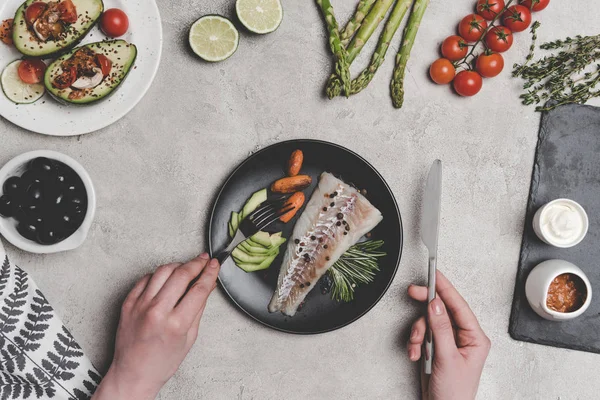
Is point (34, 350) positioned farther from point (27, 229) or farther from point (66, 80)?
point (66, 80)

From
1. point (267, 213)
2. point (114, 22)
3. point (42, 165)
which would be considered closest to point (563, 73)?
point (267, 213)

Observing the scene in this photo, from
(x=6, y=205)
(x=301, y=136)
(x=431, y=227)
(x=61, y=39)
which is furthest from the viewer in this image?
(x=301, y=136)

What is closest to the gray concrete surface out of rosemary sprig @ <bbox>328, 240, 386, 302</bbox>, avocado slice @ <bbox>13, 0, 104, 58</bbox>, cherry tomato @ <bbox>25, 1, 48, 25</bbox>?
rosemary sprig @ <bbox>328, 240, 386, 302</bbox>

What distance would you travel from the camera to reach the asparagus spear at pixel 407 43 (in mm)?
2037

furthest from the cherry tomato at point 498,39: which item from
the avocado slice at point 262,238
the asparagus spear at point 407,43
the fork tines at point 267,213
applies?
the avocado slice at point 262,238

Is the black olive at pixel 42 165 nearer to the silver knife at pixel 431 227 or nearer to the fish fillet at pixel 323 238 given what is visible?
the fish fillet at pixel 323 238

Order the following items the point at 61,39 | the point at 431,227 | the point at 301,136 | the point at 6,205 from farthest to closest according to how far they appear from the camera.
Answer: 1. the point at 301,136
2. the point at 431,227
3. the point at 61,39
4. the point at 6,205

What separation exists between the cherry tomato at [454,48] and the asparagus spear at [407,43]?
14 centimetres

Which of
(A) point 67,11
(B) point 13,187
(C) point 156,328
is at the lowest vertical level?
(C) point 156,328

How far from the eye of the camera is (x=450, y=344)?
6.27ft

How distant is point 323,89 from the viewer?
81.7 inches

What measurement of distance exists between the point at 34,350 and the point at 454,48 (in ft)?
6.31

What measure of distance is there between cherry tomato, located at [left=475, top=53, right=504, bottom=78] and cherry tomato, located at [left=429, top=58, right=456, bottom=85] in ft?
0.35

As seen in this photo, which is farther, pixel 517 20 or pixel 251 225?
pixel 517 20
